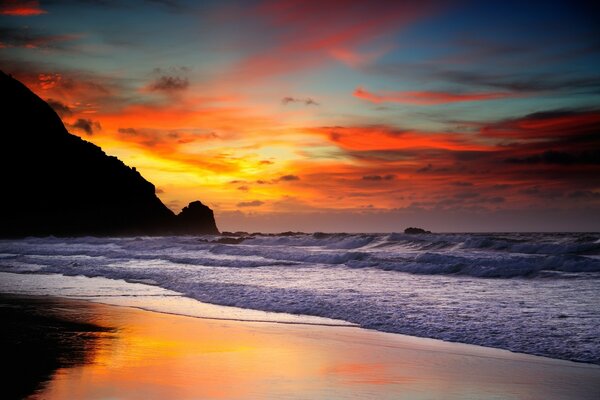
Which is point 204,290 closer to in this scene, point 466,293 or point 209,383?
point 466,293

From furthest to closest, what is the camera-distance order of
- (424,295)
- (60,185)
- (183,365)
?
1. (60,185)
2. (424,295)
3. (183,365)

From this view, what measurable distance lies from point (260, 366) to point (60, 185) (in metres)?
126

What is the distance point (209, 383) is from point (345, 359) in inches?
96.2

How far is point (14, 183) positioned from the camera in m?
113

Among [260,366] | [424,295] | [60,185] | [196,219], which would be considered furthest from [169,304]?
[196,219]

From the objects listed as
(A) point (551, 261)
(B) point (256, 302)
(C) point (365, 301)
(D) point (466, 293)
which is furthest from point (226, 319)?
(A) point (551, 261)

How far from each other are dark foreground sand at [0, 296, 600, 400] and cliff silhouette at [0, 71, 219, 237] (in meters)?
109

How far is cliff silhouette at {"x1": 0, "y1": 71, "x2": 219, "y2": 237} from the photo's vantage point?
11262 cm

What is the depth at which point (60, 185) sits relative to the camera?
122625 millimetres

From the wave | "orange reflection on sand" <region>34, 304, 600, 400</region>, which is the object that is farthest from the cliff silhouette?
"orange reflection on sand" <region>34, 304, 600, 400</region>

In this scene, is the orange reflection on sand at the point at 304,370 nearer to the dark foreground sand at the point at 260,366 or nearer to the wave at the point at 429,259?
the dark foreground sand at the point at 260,366

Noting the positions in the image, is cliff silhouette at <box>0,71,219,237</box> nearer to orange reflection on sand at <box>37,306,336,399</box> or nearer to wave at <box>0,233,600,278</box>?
wave at <box>0,233,600,278</box>

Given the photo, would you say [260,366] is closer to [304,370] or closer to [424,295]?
[304,370]

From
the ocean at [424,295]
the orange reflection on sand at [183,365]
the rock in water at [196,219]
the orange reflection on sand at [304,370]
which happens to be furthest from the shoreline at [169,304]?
the rock in water at [196,219]
